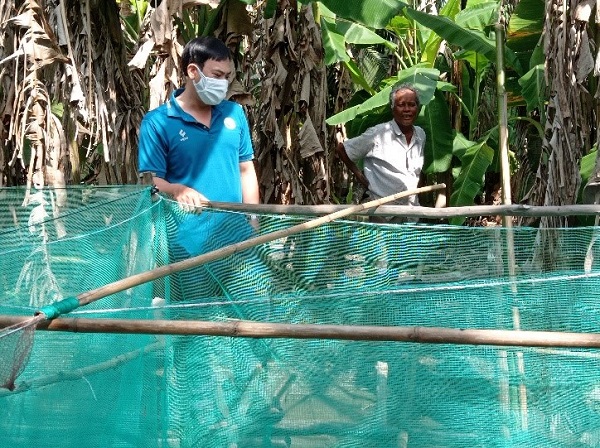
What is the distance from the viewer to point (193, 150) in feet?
13.9

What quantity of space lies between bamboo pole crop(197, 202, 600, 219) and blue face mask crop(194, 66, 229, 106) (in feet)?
1.70

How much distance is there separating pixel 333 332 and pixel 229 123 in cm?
203

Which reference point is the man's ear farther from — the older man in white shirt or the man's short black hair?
the older man in white shirt

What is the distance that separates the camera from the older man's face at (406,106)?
6590 millimetres

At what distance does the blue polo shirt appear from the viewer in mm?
4176

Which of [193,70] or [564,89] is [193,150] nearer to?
[193,70]

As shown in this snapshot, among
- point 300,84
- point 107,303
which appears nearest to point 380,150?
point 300,84

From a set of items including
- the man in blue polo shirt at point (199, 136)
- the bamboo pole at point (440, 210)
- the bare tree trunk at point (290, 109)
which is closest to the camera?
the bamboo pole at point (440, 210)

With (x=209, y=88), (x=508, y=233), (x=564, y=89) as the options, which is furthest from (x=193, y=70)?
(x=564, y=89)

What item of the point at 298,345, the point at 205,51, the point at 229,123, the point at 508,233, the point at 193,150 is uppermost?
the point at 205,51

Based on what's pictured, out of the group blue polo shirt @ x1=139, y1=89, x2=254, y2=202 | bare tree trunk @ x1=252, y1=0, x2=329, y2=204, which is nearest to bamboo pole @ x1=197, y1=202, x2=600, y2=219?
blue polo shirt @ x1=139, y1=89, x2=254, y2=202

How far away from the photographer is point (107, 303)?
133 inches

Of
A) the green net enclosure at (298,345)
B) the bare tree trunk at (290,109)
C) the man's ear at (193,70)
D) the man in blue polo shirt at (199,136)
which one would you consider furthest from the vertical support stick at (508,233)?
the bare tree trunk at (290,109)

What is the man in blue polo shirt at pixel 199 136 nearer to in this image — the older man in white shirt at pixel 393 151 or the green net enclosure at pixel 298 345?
the green net enclosure at pixel 298 345
